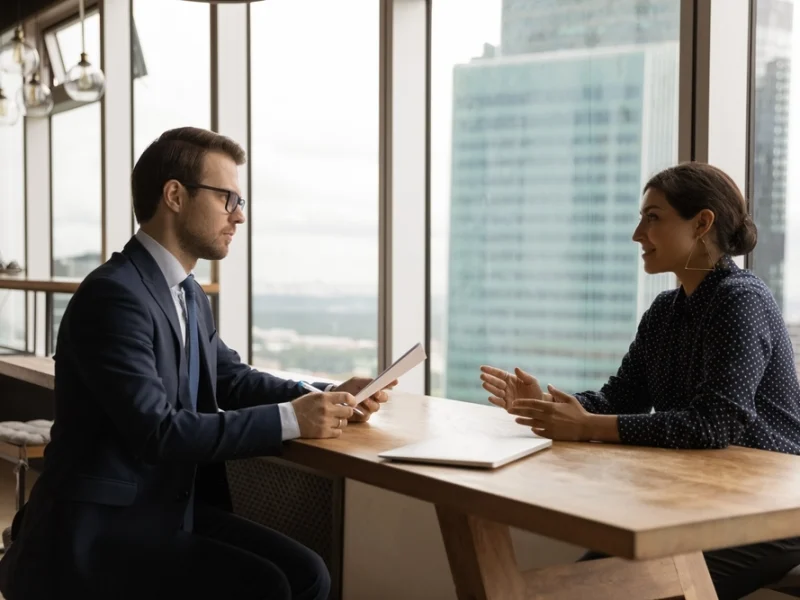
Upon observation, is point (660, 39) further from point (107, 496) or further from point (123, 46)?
point (123, 46)

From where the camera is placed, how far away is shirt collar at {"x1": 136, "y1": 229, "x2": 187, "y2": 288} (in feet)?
7.44

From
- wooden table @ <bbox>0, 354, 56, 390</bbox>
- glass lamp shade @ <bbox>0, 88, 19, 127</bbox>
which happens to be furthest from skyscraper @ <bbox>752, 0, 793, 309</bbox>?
glass lamp shade @ <bbox>0, 88, 19, 127</bbox>

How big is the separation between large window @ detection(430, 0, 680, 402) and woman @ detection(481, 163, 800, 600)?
77 centimetres

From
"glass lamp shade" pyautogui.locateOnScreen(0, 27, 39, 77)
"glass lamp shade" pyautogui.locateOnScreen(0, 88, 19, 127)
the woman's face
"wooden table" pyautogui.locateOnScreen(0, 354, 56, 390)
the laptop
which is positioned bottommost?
"wooden table" pyautogui.locateOnScreen(0, 354, 56, 390)

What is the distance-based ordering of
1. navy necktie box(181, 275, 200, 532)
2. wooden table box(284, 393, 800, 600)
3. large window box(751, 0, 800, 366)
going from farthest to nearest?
large window box(751, 0, 800, 366), navy necktie box(181, 275, 200, 532), wooden table box(284, 393, 800, 600)

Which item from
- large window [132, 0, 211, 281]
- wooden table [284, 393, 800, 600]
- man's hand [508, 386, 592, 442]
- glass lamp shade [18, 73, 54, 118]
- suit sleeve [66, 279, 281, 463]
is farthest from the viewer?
large window [132, 0, 211, 281]

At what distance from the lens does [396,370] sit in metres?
2.29

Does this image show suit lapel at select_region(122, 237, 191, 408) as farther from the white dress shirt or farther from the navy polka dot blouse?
the navy polka dot blouse

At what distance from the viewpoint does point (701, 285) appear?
230 centimetres

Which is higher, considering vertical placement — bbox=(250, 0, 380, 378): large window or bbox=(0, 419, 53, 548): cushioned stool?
bbox=(250, 0, 380, 378): large window

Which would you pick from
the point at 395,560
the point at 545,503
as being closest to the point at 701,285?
the point at 545,503

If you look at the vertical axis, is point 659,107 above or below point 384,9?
below

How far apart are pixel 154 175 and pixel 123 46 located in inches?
162

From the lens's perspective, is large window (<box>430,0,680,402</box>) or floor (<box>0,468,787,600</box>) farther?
floor (<box>0,468,787,600</box>)
